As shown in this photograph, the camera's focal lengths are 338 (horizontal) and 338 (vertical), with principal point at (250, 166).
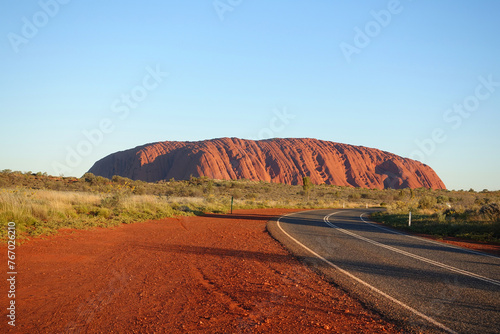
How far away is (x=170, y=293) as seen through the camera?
19.2 ft

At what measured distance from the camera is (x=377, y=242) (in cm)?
1282

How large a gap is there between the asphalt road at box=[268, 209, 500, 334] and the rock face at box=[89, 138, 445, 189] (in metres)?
86.9

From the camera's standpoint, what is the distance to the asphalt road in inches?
190

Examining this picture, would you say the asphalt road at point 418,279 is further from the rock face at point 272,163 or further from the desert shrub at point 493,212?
the rock face at point 272,163

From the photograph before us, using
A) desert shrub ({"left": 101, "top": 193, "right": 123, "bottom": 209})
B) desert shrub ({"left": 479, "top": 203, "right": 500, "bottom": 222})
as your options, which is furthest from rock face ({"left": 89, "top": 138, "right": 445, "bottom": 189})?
desert shrub ({"left": 479, "top": 203, "right": 500, "bottom": 222})

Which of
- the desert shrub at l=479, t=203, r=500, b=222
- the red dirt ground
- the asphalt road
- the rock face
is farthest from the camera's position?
the rock face

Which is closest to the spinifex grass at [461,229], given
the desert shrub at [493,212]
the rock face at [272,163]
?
the desert shrub at [493,212]

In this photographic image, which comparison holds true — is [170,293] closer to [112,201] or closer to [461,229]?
[112,201]

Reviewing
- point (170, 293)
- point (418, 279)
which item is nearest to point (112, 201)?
point (170, 293)

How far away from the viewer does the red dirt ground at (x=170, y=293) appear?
4.46 meters

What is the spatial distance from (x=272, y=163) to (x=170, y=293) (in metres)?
110

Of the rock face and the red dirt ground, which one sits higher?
the rock face

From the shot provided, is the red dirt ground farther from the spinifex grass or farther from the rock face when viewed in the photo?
the rock face

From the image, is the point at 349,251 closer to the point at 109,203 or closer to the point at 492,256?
the point at 492,256
